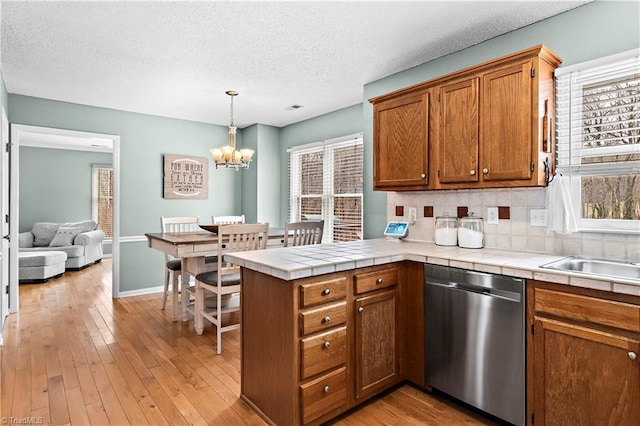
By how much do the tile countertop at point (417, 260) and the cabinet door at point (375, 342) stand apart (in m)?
0.26

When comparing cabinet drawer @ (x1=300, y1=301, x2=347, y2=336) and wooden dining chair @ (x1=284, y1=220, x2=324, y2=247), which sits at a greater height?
wooden dining chair @ (x1=284, y1=220, x2=324, y2=247)

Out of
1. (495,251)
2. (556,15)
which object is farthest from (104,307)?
(556,15)

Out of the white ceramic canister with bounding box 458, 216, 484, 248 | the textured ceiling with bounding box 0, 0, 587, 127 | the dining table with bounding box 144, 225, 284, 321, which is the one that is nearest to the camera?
the textured ceiling with bounding box 0, 0, 587, 127

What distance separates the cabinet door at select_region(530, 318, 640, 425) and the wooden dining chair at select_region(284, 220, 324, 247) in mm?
2184

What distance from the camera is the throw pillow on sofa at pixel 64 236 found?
6573 mm

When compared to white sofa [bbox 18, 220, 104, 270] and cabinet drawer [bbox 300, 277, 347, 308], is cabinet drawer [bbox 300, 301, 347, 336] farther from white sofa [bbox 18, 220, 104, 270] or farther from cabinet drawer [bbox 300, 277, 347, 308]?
white sofa [bbox 18, 220, 104, 270]

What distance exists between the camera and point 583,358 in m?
1.69

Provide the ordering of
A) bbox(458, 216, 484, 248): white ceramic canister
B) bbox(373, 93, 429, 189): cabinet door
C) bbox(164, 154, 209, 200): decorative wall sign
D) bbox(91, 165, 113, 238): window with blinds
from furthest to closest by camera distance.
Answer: bbox(91, 165, 113, 238): window with blinds
bbox(164, 154, 209, 200): decorative wall sign
bbox(373, 93, 429, 189): cabinet door
bbox(458, 216, 484, 248): white ceramic canister

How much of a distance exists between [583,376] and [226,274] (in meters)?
2.59

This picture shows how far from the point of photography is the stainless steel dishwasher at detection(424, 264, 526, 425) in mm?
1910

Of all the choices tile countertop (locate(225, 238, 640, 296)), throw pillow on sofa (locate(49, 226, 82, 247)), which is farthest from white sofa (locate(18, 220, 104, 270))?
tile countertop (locate(225, 238, 640, 296))

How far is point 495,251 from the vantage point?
2490 millimetres

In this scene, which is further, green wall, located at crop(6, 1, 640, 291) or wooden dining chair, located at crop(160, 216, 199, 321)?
wooden dining chair, located at crop(160, 216, 199, 321)

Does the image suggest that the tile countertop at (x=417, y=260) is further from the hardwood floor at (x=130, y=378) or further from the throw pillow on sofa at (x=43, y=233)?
the throw pillow on sofa at (x=43, y=233)
